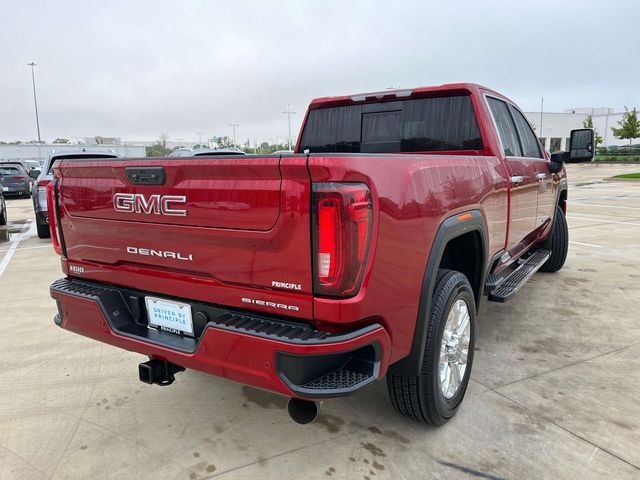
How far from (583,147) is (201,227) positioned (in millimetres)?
4324

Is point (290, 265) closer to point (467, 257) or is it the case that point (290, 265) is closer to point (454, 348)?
point (454, 348)

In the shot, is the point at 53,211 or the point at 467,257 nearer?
the point at 53,211

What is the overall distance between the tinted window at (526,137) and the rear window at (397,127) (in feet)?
3.24

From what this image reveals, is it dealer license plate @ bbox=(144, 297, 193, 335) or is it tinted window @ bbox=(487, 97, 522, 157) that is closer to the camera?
dealer license plate @ bbox=(144, 297, 193, 335)

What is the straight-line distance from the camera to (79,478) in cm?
238

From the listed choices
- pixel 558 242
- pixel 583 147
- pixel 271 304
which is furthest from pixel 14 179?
pixel 271 304

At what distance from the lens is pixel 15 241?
30.0 ft

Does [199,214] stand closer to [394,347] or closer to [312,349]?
[312,349]

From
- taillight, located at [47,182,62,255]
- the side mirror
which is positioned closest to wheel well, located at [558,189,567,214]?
the side mirror

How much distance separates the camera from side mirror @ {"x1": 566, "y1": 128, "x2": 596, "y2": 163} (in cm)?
492

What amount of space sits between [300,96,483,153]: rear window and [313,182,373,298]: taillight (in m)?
2.07

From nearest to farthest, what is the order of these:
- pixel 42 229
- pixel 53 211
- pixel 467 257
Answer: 1. pixel 53 211
2. pixel 467 257
3. pixel 42 229

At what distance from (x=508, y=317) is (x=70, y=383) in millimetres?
3684

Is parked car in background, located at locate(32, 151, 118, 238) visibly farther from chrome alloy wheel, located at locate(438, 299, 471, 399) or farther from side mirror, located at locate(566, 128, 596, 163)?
chrome alloy wheel, located at locate(438, 299, 471, 399)
